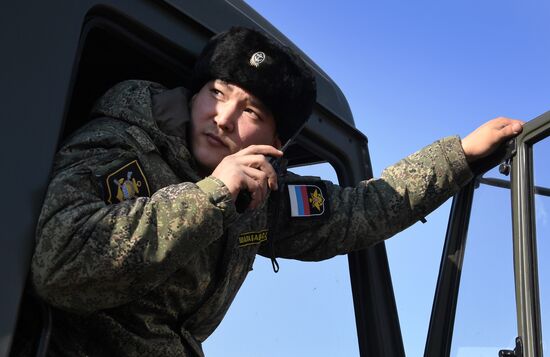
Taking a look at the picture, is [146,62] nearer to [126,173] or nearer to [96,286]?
[126,173]

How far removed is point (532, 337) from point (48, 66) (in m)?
1.04

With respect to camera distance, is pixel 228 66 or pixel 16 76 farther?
pixel 228 66

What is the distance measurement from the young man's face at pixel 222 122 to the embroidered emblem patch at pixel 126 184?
0.74 ft

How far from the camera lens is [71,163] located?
4.64 ft

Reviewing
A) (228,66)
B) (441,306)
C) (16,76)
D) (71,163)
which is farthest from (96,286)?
(441,306)

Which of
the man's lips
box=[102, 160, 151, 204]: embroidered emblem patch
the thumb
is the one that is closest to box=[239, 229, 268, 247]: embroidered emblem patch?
the man's lips

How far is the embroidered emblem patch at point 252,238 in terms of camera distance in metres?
1.78

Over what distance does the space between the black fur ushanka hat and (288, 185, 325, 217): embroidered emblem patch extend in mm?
163

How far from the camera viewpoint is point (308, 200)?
78.2 inches

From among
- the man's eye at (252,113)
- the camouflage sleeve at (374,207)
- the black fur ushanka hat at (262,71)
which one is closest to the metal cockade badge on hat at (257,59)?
the black fur ushanka hat at (262,71)

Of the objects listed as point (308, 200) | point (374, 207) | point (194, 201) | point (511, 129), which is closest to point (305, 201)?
point (308, 200)

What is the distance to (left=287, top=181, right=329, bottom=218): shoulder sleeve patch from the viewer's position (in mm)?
1971

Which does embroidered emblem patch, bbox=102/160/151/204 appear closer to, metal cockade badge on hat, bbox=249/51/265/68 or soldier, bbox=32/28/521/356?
soldier, bbox=32/28/521/356

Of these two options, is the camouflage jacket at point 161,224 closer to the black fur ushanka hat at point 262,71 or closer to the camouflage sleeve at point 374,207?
the camouflage sleeve at point 374,207
